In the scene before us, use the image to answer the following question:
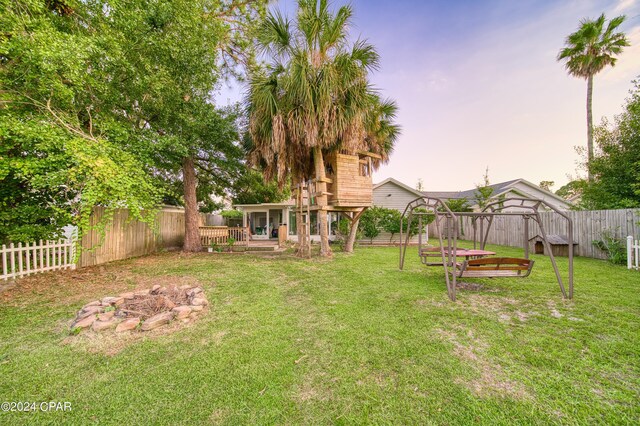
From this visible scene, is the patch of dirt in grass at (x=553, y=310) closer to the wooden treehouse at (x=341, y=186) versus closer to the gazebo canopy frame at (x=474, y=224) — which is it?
the gazebo canopy frame at (x=474, y=224)

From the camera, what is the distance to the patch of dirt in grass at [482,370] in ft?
7.27

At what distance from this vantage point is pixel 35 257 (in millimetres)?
6242

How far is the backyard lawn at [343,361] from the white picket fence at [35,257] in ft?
2.99

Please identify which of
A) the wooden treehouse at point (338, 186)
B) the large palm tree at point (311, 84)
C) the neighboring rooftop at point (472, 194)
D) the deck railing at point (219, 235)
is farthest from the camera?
the neighboring rooftop at point (472, 194)

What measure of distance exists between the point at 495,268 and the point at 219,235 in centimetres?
1248

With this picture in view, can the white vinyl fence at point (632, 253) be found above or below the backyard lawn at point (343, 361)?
above

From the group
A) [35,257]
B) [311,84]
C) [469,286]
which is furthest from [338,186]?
[35,257]

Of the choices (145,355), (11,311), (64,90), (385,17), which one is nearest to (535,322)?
(145,355)

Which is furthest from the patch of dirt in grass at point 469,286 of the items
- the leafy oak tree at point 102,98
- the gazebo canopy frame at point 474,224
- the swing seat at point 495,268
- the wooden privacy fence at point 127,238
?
the wooden privacy fence at point 127,238

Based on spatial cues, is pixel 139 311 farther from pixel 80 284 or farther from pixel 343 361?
pixel 80 284

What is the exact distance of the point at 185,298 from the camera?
4.66 metres

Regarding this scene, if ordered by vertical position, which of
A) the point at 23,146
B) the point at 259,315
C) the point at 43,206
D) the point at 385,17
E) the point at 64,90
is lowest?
the point at 259,315

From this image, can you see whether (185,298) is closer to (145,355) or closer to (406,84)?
(145,355)

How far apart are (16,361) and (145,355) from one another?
1419 millimetres
